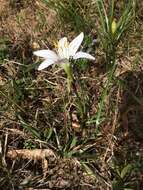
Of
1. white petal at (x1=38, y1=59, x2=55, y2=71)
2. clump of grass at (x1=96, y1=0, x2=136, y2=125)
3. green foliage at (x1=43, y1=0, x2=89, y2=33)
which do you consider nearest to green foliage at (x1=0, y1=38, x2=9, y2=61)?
green foliage at (x1=43, y1=0, x2=89, y2=33)

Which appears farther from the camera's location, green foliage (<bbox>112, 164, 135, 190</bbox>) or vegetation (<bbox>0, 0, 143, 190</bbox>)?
vegetation (<bbox>0, 0, 143, 190</bbox>)

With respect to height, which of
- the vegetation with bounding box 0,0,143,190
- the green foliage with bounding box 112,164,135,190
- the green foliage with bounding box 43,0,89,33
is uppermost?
the green foliage with bounding box 43,0,89,33

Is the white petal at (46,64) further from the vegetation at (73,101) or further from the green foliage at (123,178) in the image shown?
the green foliage at (123,178)

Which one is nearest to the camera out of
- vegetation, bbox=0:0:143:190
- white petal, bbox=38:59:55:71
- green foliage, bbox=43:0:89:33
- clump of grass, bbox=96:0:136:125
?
white petal, bbox=38:59:55:71

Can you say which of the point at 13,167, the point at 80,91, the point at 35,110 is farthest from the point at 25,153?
the point at 80,91

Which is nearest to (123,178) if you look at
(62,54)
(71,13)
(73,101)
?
(73,101)

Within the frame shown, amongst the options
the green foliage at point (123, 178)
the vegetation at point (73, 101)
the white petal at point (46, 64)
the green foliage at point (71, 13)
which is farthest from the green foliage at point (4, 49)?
the green foliage at point (123, 178)

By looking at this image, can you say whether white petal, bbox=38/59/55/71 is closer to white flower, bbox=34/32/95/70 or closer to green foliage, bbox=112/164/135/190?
white flower, bbox=34/32/95/70

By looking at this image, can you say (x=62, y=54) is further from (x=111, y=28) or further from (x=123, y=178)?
(x=123, y=178)

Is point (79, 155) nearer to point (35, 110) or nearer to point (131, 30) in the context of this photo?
point (35, 110)

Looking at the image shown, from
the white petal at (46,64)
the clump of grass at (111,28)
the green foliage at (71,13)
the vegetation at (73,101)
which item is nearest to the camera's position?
the white petal at (46,64)

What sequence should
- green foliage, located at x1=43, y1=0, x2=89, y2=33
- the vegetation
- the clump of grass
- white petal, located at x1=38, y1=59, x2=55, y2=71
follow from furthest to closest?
green foliage, located at x1=43, y1=0, x2=89, y2=33, the clump of grass, the vegetation, white petal, located at x1=38, y1=59, x2=55, y2=71
